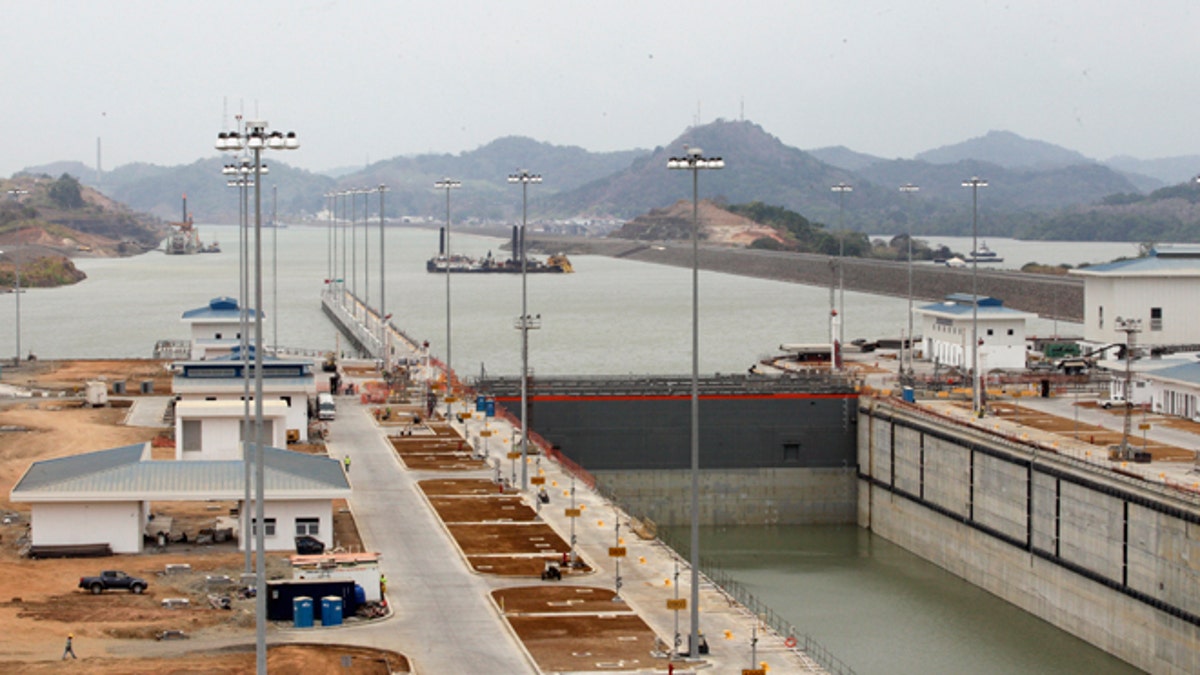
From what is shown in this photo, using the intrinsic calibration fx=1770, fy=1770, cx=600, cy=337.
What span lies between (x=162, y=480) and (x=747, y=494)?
2695 cm

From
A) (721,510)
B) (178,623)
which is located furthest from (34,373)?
(178,623)

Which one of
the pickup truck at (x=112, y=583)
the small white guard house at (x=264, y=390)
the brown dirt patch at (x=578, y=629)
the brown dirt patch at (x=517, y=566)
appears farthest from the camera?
the small white guard house at (x=264, y=390)

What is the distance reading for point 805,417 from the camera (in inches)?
2608

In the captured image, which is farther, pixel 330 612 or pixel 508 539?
pixel 508 539

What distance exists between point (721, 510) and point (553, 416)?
7204mm

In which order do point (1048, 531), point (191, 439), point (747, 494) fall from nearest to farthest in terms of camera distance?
point (1048, 531)
point (191, 439)
point (747, 494)

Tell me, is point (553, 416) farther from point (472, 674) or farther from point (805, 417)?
point (472, 674)

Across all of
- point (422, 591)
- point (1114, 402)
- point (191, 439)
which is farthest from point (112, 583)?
point (1114, 402)

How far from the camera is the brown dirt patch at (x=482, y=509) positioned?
1917 inches

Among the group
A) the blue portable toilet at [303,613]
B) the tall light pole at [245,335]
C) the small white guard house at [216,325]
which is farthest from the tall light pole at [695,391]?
the small white guard house at [216,325]

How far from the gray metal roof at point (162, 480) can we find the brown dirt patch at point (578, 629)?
7470mm

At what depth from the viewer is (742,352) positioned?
113 meters

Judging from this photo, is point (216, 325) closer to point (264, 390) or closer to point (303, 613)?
point (264, 390)

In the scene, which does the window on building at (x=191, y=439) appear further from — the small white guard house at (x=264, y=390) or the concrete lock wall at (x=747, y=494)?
A: the concrete lock wall at (x=747, y=494)
